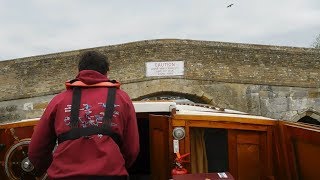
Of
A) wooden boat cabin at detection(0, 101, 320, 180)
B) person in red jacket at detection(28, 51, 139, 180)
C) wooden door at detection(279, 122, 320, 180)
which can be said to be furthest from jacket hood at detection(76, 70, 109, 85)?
wooden door at detection(279, 122, 320, 180)

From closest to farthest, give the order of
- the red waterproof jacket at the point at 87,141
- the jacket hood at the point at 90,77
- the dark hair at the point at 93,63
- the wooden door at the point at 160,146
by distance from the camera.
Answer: the red waterproof jacket at the point at 87,141 < the jacket hood at the point at 90,77 < the dark hair at the point at 93,63 < the wooden door at the point at 160,146

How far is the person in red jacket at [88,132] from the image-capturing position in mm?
2695

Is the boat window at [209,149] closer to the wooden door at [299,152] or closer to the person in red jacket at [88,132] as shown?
the wooden door at [299,152]

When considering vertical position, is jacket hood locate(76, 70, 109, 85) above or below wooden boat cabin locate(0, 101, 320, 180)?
above

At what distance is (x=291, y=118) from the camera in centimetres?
1569

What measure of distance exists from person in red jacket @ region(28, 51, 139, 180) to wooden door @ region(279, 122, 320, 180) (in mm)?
1996

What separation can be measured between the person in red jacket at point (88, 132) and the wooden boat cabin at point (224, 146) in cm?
120

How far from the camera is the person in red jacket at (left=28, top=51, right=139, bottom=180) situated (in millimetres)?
2695

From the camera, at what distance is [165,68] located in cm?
1488

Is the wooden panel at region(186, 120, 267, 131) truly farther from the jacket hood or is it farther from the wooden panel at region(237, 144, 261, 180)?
the jacket hood

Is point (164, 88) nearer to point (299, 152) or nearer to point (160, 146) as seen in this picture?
point (299, 152)

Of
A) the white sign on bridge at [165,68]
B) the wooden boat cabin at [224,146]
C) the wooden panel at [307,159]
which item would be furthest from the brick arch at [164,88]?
the wooden panel at [307,159]

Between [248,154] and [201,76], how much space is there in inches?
423

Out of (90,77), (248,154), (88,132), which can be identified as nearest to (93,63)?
(90,77)
